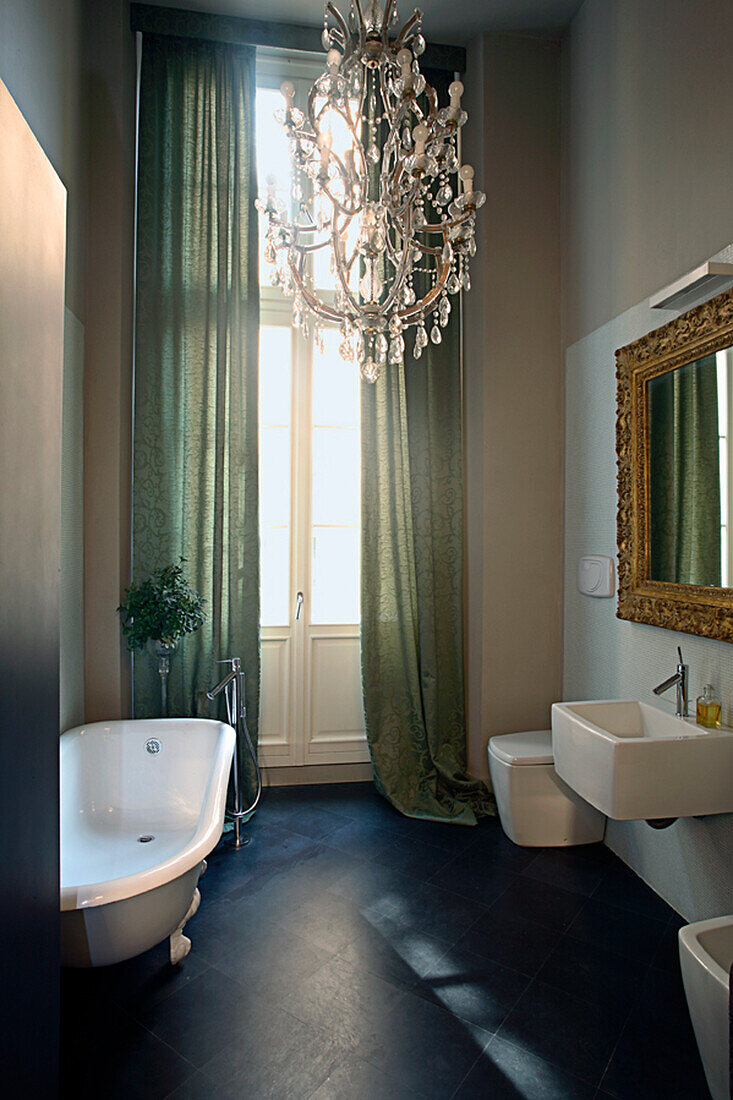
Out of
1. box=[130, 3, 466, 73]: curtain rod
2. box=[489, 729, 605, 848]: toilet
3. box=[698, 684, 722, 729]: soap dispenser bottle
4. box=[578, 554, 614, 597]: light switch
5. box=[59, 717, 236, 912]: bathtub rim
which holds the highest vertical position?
box=[130, 3, 466, 73]: curtain rod

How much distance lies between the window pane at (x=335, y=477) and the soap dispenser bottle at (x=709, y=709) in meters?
1.83

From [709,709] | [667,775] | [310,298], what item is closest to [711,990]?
[667,775]

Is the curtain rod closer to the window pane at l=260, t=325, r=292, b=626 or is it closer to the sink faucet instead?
the window pane at l=260, t=325, r=292, b=626

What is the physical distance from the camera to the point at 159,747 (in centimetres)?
259

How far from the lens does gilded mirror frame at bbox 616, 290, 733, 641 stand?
198 centimetres

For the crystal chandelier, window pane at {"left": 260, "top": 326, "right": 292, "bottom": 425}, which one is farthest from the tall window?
the crystal chandelier

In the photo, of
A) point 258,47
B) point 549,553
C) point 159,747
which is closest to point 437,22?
point 258,47

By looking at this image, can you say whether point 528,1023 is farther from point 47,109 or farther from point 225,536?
point 47,109

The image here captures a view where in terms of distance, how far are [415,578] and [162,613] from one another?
1228mm

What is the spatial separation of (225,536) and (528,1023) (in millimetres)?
2171

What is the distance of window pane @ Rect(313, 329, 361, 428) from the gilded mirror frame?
1.32m

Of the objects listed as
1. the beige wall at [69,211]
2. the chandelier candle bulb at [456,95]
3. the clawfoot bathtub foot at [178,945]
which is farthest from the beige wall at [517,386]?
the beige wall at [69,211]

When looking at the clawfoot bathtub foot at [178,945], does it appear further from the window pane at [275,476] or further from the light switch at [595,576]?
the light switch at [595,576]

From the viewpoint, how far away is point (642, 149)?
2.40 m
